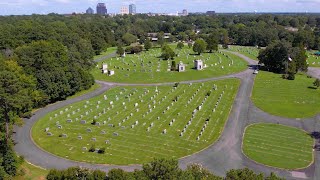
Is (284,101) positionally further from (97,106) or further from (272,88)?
(97,106)

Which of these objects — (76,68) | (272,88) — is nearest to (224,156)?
(272,88)

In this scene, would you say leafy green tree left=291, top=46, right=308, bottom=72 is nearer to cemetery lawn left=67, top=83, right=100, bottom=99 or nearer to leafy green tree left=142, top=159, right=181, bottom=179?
cemetery lawn left=67, top=83, right=100, bottom=99

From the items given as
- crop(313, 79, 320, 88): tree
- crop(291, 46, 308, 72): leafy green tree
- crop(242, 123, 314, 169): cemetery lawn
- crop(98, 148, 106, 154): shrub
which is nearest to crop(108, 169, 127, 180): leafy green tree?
crop(98, 148, 106, 154): shrub

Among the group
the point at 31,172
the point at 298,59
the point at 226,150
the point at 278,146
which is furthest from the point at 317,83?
the point at 31,172

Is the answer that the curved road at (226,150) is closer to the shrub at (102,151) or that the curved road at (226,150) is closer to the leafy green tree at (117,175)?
the shrub at (102,151)

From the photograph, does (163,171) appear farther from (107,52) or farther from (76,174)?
(107,52)

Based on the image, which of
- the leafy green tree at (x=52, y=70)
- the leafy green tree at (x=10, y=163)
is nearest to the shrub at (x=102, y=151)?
the leafy green tree at (x=10, y=163)
